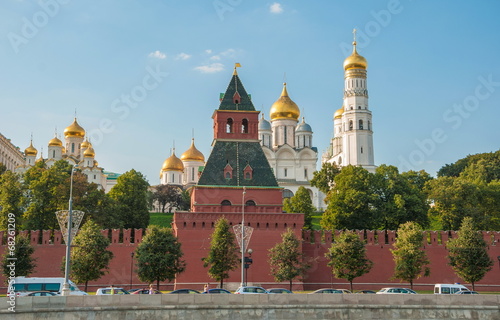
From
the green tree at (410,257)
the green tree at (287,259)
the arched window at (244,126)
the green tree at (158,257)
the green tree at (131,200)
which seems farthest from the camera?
the green tree at (131,200)

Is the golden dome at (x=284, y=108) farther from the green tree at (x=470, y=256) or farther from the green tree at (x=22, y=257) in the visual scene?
the green tree at (x=22, y=257)

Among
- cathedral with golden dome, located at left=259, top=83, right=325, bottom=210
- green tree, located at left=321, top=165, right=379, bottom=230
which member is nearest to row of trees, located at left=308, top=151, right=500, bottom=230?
green tree, located at left=321, top=165, right=379, bottom=230

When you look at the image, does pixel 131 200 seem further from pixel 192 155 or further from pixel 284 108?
pixel 192 155

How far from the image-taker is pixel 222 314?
28.6 m

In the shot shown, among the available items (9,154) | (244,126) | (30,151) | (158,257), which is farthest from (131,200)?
(9,154)

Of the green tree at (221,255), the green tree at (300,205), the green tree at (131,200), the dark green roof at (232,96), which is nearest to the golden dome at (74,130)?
the green tree at (131,200)

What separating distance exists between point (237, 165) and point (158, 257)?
9.05 meters

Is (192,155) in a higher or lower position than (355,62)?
lower

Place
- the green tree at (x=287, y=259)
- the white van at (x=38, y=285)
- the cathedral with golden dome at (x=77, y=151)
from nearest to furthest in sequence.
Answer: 1. the white van at (x=38, y=285)
2. the green tree at (x=287, y=259)
3. the cathedral with golden dome at (x=77, y=151)

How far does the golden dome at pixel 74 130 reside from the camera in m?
101

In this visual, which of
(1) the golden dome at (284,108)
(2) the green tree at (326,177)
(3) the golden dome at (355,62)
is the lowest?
(2) the green tree at (326,177)

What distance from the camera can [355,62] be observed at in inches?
3588

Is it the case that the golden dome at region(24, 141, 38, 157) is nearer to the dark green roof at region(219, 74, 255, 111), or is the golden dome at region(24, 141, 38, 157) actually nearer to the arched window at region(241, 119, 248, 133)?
the dark green roof at region(219, 74, 255, 111)

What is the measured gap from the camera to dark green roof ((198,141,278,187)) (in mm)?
44781
